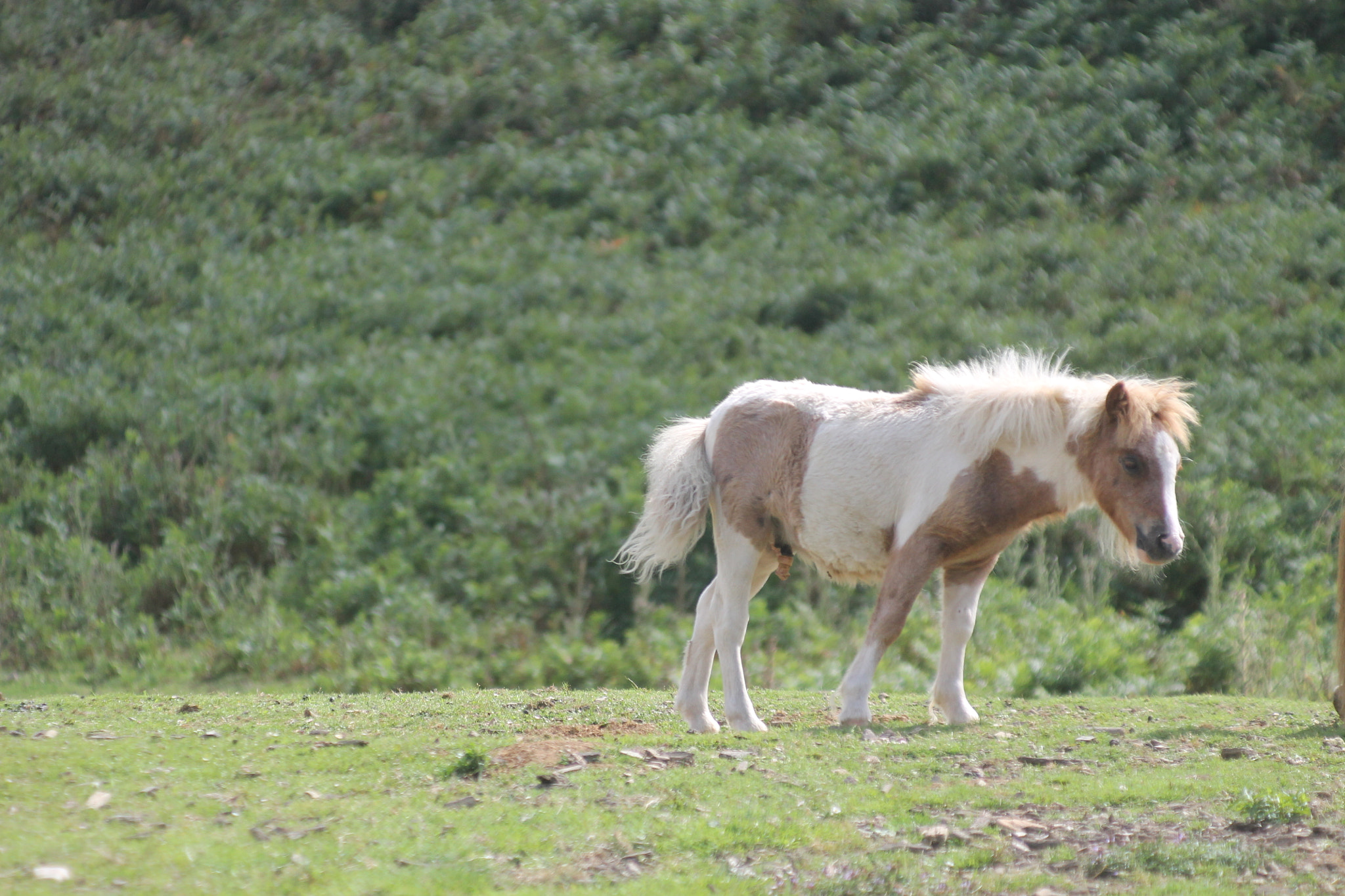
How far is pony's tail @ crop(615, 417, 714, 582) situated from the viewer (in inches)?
258

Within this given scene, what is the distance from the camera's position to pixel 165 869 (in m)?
3.85

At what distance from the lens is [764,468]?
6.48 m

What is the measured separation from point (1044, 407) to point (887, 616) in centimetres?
131

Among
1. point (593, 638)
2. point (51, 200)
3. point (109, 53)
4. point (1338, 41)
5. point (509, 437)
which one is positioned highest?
point (1338, 41)

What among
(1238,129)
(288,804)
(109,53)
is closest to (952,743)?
(288,804)

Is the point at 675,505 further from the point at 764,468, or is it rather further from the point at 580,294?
the point at 580,294

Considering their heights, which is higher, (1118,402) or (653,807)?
(1118,402)

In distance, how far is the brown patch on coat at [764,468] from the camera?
643cm

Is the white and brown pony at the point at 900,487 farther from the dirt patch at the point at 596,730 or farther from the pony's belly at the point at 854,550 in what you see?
the dirt patch at the point at 596,730

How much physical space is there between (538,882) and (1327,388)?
12.5 meters

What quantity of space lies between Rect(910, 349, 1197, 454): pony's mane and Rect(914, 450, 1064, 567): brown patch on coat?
13 cm

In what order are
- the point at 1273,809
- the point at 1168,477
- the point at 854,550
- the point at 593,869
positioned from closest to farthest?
the point at 593,869 < the point at 1273,809 < the point at 1168,477 < the point at 854,550

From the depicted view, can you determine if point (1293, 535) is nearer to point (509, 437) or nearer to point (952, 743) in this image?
point (952, 743)

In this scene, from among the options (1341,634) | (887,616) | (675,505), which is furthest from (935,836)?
(1341,634)
